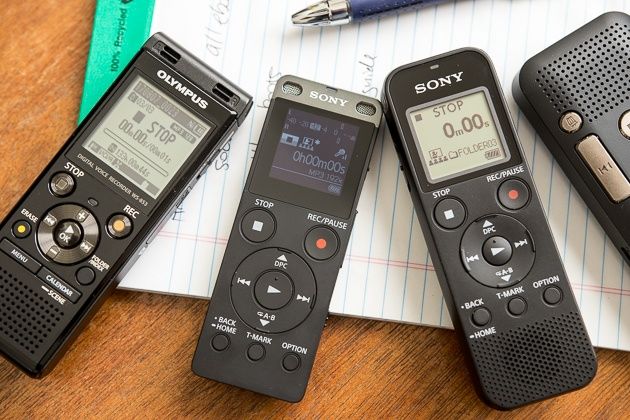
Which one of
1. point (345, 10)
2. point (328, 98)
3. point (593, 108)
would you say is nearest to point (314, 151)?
point (328, 98)

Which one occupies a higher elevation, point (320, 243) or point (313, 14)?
point (313, 14)

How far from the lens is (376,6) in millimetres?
805

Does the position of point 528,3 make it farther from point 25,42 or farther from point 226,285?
point 25,42

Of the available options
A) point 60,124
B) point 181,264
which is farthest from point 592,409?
point 60,124

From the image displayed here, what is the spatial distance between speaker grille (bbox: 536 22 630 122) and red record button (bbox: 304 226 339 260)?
0.86ft

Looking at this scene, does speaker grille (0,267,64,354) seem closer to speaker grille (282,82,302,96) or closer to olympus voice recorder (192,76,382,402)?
olympus voice recorder (192,76,382,402)

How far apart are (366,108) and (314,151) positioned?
0.23 feet

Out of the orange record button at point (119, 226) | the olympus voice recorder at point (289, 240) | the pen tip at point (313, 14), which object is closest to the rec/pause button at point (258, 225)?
the olympus voice recorder at point (289, 240)

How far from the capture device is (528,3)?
0.83 m

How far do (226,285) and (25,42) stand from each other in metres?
0.35

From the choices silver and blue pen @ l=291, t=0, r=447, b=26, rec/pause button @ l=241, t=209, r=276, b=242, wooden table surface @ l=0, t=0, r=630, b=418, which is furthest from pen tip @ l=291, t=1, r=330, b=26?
wooden table surface @ l=0, t=0, r=630, b=418

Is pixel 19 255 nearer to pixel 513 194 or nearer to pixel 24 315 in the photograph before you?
pixel 24 315

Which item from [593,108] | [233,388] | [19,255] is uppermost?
[593,108]

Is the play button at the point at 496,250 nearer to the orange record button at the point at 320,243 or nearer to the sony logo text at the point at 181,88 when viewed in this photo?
the orange record button at the point at 320,243
